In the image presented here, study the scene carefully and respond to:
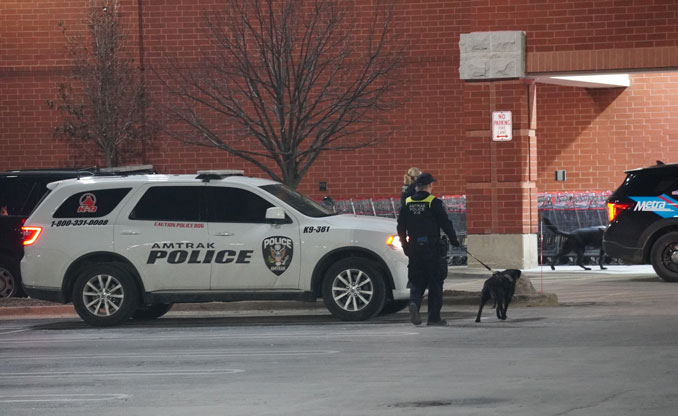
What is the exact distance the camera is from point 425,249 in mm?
16062

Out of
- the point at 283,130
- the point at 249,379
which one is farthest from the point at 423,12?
the point at 249,379

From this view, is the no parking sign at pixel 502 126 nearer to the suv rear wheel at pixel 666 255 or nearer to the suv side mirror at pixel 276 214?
the suv rear wheel at pixel 666 255

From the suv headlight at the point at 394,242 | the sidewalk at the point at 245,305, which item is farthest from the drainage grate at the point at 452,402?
the sidewalk at the point at 245,305

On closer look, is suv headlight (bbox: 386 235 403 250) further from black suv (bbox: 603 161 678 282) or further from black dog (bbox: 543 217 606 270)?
black dog (bbox: 543 217 606 270)

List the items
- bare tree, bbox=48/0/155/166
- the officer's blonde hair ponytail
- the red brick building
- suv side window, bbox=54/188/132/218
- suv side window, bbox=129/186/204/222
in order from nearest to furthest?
suv side window, bbox=129/186/204/222, suv side window, bbox=54/188/132/218, the officer's blonde hair ponytail, the red brick building, bare tree, bbox=48/0/155/166

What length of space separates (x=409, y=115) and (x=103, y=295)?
13458 mm

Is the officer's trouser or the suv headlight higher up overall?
the suv headlight

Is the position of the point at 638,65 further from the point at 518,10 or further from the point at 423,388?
the point at 423,388

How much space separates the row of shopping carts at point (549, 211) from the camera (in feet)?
88.3

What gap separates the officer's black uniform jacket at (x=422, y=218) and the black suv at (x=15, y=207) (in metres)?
5.55

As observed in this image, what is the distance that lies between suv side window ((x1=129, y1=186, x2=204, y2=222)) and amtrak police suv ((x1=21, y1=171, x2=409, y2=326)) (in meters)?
0.01

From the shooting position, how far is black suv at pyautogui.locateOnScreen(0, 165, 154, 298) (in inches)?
805

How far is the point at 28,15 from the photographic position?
97.9ft

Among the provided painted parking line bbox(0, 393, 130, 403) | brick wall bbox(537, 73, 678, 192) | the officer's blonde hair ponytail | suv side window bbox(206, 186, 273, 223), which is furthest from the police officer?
brick wall bbox(537, 73, 678, 192)
